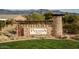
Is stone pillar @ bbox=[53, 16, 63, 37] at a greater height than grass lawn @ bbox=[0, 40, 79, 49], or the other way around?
stone pillar @ bbox=[53, 16, 63, 37]

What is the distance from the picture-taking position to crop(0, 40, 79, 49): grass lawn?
547cm

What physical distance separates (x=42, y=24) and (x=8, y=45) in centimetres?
28

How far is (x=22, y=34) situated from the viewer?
5484 millimetres

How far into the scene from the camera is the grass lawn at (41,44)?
5.47 meters

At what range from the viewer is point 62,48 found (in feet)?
18.0

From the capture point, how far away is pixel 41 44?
5473mm

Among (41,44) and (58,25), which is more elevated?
(58,25)

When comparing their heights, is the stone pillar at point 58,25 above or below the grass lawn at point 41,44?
above
